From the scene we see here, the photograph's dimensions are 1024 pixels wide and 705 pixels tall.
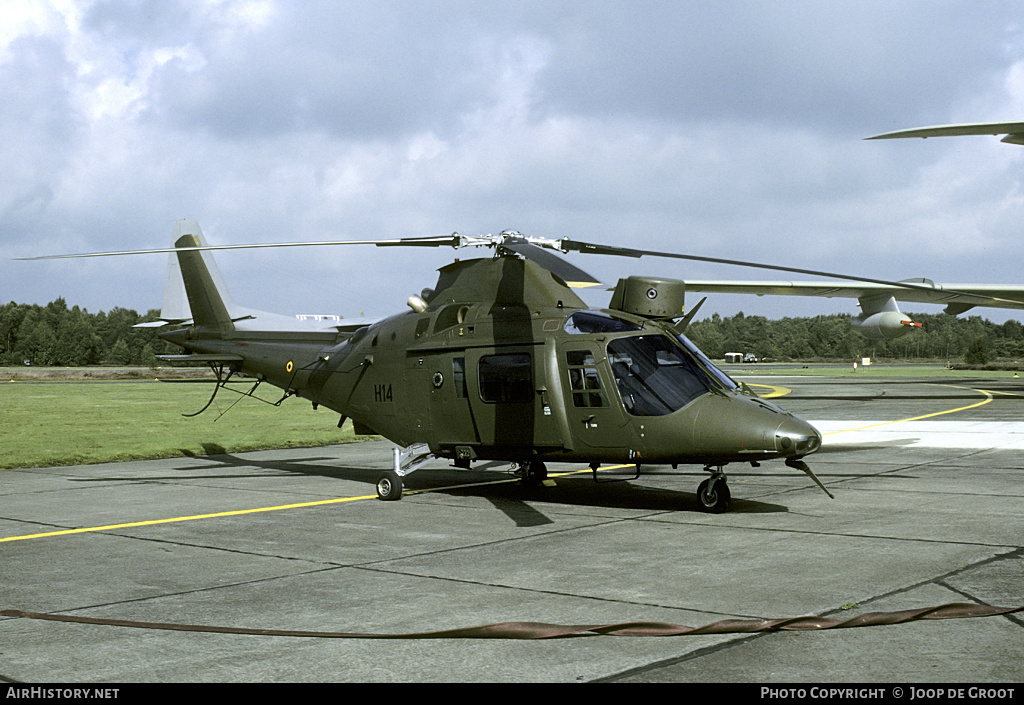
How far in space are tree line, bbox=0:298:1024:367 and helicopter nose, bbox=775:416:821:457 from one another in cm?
7823

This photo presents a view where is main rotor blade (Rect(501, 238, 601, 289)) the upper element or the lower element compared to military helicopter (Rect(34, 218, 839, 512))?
upper

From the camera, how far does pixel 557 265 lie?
10633mm

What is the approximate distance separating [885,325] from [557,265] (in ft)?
97.7

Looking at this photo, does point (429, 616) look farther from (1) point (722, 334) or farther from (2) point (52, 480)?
(1) point (722, 334)

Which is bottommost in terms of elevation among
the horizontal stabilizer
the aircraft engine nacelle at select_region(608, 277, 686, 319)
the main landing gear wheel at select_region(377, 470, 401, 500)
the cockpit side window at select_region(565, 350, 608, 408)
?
the main landing gear wheel at select_region(377, 470, 401, 500)

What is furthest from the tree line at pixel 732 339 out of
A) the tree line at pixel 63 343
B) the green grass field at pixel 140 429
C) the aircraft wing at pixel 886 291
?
the green grass field at pixel 140 429

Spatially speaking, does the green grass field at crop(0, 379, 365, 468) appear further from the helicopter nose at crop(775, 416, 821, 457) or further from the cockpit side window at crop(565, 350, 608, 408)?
the helicopter nose at crop(775, 416, 821, 457)

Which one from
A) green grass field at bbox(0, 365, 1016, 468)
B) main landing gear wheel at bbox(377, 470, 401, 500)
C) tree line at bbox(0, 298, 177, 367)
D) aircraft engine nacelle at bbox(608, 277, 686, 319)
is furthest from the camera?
tree line at bbox(0, 298, 177, 367)

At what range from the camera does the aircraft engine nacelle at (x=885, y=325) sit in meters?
36.3

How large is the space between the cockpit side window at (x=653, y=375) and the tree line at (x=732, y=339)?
77.5 m

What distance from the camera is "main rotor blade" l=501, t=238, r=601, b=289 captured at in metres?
10.6

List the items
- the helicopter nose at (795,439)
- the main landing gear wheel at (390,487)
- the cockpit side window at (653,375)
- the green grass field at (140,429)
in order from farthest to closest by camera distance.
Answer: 1. the green grass field at (140,429)
2. the main landing gear wheel at (390,487)
3. the cockpit side window at (653,375)
4. the helicopter nose at (795,439)

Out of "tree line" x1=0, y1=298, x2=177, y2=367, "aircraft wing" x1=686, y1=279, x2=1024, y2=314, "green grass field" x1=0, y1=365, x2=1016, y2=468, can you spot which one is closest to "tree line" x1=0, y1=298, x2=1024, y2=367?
"tree line" x1=0, y1=298, x2=177, y2=367

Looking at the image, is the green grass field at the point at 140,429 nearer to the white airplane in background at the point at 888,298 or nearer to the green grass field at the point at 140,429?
the green grass field at the point at 140,429
